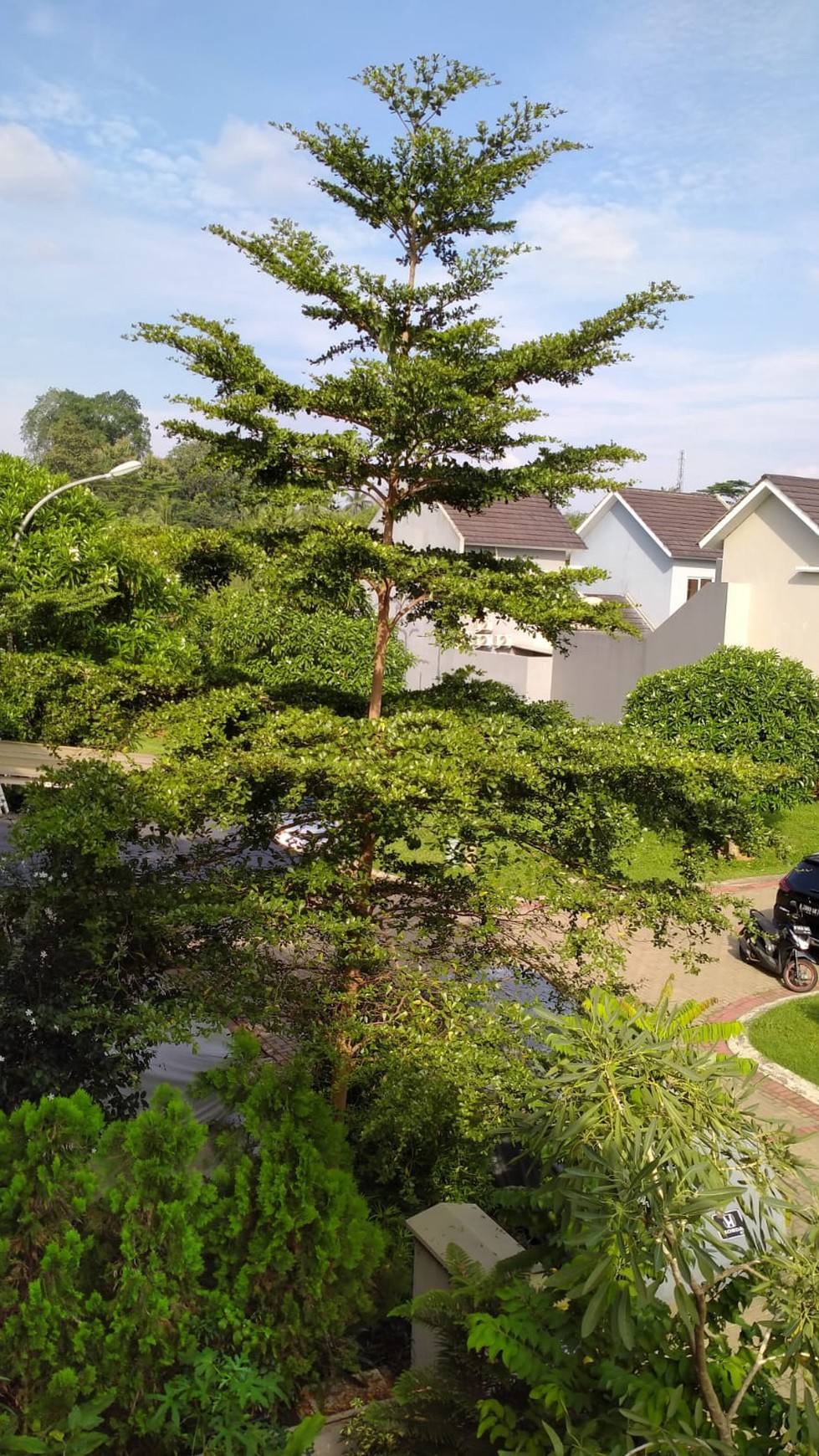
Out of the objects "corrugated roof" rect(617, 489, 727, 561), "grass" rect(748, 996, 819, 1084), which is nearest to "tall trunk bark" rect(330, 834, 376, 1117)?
"grass" rect(748, 996, 819, 1084)

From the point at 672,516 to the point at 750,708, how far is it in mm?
18066

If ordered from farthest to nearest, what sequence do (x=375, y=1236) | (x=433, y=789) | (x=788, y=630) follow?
1. (x=788, y=630)
2. (x=433, y=789)
3. (x=375, y=1236)

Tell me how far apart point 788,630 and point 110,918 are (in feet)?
58.6

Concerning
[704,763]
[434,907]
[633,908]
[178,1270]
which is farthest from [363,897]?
[178,1270]

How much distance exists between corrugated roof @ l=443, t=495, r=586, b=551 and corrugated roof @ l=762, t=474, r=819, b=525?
28.0 feet

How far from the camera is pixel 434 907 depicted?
749 cm

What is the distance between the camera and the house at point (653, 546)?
32.4 metres

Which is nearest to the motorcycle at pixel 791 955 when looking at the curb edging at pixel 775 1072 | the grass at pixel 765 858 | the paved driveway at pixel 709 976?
the paved driveway at pixel 709 976

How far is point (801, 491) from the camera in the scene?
21359mm

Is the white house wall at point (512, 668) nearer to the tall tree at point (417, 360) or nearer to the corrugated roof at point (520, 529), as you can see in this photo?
the corrugated roof at point (520, 529)

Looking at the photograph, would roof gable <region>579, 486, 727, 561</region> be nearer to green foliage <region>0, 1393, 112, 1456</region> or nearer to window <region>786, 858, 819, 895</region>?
window <region>786, 858, 819, 895</region>

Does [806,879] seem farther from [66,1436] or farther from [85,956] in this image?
[66,1436]

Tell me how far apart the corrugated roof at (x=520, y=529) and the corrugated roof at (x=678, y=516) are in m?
2.45

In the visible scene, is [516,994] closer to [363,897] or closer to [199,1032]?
[363,897]
